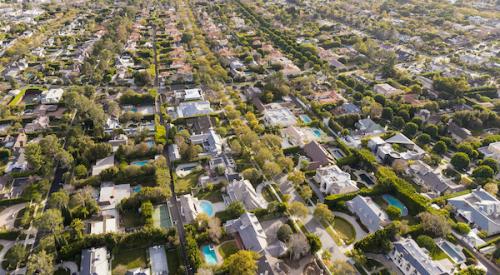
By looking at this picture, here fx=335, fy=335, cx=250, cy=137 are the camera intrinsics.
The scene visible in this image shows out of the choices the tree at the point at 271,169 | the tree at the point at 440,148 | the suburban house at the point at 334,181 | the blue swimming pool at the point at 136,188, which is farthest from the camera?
the tree at the point at 440,148

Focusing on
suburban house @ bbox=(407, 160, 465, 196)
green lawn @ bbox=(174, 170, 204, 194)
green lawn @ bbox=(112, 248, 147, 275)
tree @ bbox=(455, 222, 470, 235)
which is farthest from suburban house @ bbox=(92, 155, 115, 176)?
tree @ bbox=(455, 222, 470, 235)

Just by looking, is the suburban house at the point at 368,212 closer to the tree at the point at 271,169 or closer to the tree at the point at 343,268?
the tree at the point at 343,268

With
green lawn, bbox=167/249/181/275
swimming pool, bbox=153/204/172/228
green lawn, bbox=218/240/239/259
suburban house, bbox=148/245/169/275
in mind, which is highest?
swimming pool, bbox=153/204/172/228

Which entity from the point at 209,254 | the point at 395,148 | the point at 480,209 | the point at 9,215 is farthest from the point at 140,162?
the point at 480,209

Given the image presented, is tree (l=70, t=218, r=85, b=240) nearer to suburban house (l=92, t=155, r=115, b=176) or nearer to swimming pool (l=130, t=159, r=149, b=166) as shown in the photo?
suburban house (l=92, t=155, r=115, b=176)

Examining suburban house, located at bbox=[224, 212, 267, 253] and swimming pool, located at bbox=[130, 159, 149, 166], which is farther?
swimming pool, located at bbox=[130, 159, 149, 166]

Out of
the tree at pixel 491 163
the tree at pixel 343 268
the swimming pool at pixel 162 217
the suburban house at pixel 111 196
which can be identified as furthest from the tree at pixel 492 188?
the suburban house at pixel 111 196

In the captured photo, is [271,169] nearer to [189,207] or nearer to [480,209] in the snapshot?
[189,207]
